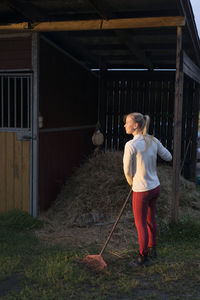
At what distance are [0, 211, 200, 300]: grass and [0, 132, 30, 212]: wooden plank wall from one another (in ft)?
3.56

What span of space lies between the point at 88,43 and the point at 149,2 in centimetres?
255

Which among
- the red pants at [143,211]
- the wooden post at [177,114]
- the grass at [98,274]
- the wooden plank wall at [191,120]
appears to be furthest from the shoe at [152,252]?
the wooden plank wall at [191,120]

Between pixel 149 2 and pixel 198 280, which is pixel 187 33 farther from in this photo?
pixel 198 280

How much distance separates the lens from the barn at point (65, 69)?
5.31m

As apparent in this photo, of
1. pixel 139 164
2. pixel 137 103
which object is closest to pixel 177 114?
pixel 139 164

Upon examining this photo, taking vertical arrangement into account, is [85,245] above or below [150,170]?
below

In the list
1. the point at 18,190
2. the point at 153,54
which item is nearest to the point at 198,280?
the point at 18,190

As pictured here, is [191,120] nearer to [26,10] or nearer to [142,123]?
[26,10]

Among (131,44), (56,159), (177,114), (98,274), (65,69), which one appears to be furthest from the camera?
(65,69)

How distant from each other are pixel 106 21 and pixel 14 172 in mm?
3004

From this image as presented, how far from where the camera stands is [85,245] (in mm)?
5035

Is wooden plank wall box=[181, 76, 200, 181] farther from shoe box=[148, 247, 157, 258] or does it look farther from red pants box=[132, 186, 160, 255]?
red pants box=[132, 186, 160, 255]

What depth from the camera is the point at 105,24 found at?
5426 mm

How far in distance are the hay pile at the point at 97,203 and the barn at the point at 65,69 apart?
1.17 feet
